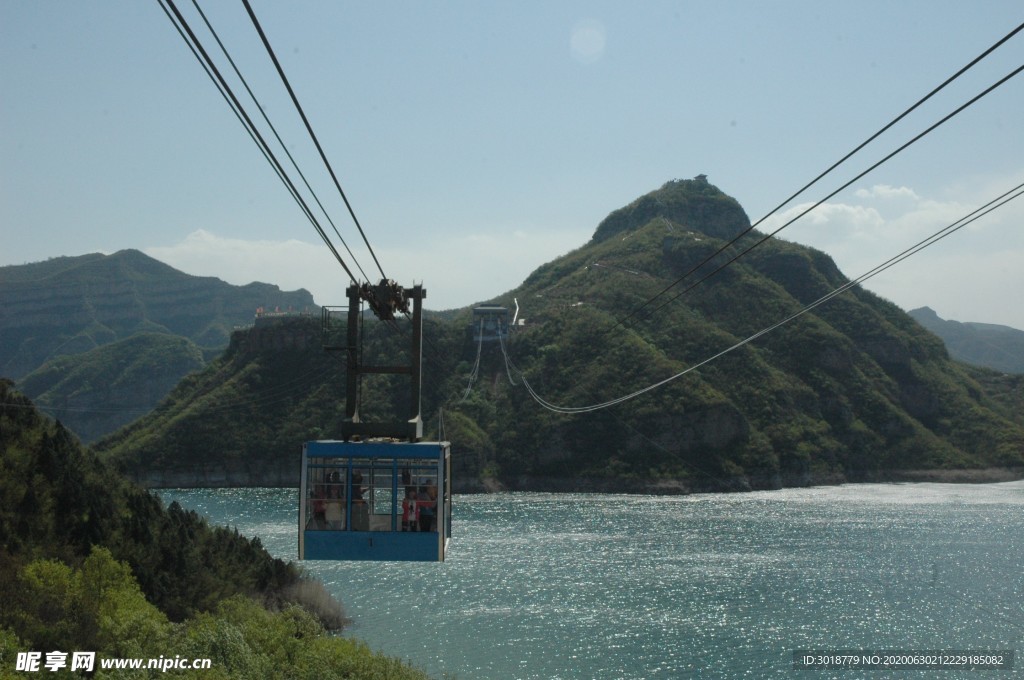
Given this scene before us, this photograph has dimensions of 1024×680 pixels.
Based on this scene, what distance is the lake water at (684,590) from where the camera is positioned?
4903 centimetres

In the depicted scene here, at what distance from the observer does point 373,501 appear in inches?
784

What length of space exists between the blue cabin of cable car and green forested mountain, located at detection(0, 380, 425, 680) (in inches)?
323

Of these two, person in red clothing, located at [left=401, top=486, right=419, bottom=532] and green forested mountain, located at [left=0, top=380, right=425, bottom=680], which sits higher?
person in red clothing, located at [left=401, top=486, right=419, bottom=532]

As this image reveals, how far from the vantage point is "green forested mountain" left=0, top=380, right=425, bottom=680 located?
3019 cm

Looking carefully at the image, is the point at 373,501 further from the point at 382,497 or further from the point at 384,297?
the point at 384,297

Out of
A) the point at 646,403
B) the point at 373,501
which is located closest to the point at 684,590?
the point at 373,501

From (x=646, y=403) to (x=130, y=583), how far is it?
11997 centimetres

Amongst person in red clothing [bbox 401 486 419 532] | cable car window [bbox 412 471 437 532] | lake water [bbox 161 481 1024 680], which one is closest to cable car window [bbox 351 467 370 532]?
person in red clothing [bbox 401 486 419 532]

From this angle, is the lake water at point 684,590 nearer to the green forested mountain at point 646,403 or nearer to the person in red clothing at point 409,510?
the person in red clothing at point 409,510

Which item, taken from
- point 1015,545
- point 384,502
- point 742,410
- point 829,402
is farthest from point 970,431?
point 384,502

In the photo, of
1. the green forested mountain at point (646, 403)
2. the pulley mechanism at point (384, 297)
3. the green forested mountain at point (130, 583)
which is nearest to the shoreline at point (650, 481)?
the green forested mountain at point (646, 403)

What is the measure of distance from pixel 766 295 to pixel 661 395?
51.6 m

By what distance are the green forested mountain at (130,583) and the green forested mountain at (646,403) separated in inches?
3533

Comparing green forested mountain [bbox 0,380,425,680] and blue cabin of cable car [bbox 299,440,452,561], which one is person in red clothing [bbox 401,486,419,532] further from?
green forested mountain [bbox 0,380,425,680]
